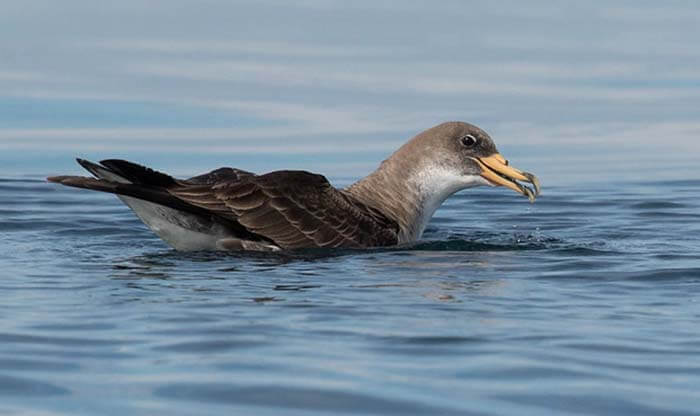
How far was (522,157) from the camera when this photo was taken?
20109mm

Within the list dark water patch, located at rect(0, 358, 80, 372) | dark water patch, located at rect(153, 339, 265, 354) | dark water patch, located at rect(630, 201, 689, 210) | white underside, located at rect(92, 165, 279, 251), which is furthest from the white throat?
dark water patch, located at rect(0, 358, 80, 372)

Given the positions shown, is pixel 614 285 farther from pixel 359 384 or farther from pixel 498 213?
pixel 498 213

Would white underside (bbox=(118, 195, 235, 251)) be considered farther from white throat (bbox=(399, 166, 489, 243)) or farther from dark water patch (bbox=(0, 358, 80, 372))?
dark water patch (bbox=(0, 358, 80, 372))

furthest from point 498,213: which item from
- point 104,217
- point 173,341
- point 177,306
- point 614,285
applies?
point 173,341

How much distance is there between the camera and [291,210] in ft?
39.9

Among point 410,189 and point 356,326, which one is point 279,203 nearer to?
point 410,189

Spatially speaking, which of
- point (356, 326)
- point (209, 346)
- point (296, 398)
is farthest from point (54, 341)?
point (296, 398)

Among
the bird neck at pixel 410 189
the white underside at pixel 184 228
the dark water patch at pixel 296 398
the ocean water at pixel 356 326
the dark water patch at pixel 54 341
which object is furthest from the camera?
the bird neck at pixel 410 189

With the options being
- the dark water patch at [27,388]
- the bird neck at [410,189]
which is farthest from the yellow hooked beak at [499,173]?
the dark water patch at [27,388]

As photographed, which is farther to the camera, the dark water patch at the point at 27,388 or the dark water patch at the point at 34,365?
the dark water patch at the point at 34,365

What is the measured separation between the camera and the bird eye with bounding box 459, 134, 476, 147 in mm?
13258

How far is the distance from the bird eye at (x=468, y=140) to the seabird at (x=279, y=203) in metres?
0.03

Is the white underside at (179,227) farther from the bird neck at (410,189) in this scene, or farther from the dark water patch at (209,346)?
the dark water patch at (209,346)

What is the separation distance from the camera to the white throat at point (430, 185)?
43.3 feet
